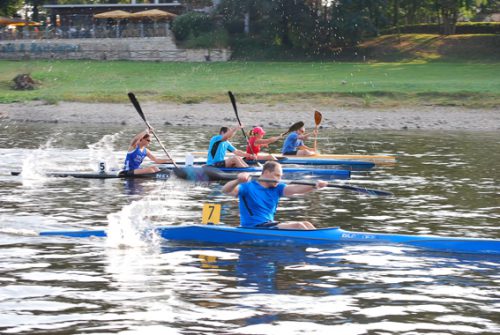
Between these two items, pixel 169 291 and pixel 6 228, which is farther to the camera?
pixel 6 228

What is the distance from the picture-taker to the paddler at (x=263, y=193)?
46.5 feet

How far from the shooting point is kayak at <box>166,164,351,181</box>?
2219 cm

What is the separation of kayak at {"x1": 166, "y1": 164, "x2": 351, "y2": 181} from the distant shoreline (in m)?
15.1

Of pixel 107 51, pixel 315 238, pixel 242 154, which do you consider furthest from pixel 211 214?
pixel 107 51

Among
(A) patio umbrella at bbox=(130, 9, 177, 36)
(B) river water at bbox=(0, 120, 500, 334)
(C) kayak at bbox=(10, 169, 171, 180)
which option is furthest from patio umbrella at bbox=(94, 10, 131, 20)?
(B) river water at bbox=(0, 120, 500, 334)

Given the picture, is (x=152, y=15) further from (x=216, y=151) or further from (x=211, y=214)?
(x=211, y=214)

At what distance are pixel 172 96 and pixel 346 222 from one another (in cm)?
2846

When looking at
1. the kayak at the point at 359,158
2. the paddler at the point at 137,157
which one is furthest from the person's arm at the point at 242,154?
the paddler at the point at 137,157

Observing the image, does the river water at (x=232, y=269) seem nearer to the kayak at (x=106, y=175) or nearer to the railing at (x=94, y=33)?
the kayak at (x=106, y=175)

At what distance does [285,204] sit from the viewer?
19.9 m

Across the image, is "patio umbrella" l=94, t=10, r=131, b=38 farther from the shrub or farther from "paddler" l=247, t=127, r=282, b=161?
"paddler" l=247, t=127, r=282, b=161

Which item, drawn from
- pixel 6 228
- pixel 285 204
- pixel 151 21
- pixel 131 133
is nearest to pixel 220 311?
pixel 6 228

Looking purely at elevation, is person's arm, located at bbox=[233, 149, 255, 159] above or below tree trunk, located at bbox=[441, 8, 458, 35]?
below

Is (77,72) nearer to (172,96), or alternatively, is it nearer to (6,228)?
(172,96)
